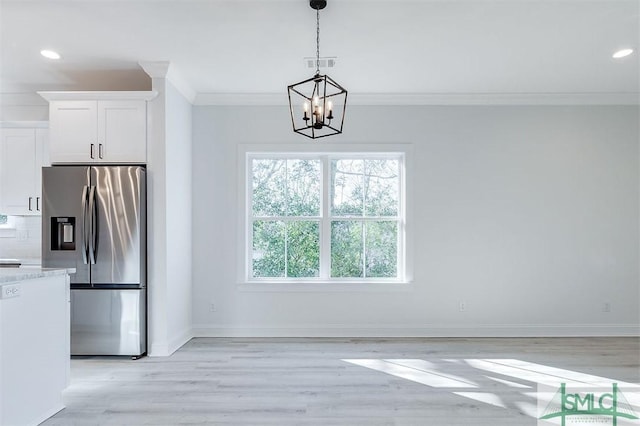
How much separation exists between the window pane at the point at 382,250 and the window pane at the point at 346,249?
0.11m

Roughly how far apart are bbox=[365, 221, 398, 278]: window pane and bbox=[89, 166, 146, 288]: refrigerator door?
2.59 metres

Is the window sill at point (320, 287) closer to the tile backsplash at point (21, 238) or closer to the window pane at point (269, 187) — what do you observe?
the window pane at point (269, 187)

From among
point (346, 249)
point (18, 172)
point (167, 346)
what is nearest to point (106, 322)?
point (167, 346)

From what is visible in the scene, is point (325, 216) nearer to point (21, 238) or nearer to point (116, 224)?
point (116, 224)

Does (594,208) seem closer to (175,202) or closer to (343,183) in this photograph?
(343,183)

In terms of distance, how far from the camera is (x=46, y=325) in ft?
8.23

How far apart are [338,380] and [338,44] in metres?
2.84

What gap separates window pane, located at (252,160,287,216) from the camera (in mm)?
4676

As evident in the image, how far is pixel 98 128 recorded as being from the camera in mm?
3734

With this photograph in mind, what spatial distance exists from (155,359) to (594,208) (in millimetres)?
5162

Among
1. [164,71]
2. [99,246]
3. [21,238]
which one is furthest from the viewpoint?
[21,238]

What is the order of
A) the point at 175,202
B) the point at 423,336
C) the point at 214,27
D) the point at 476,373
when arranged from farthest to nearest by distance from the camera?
the point at 423,336, the point at 175,202, the point at 476,373, the point at 214,27

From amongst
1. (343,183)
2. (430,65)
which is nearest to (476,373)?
(343,183)

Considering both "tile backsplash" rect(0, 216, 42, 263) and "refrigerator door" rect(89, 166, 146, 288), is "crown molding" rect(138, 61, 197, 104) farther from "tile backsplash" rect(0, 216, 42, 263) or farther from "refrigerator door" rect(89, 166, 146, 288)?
"tile backsplash" rect(0, 216, 42, 263)
